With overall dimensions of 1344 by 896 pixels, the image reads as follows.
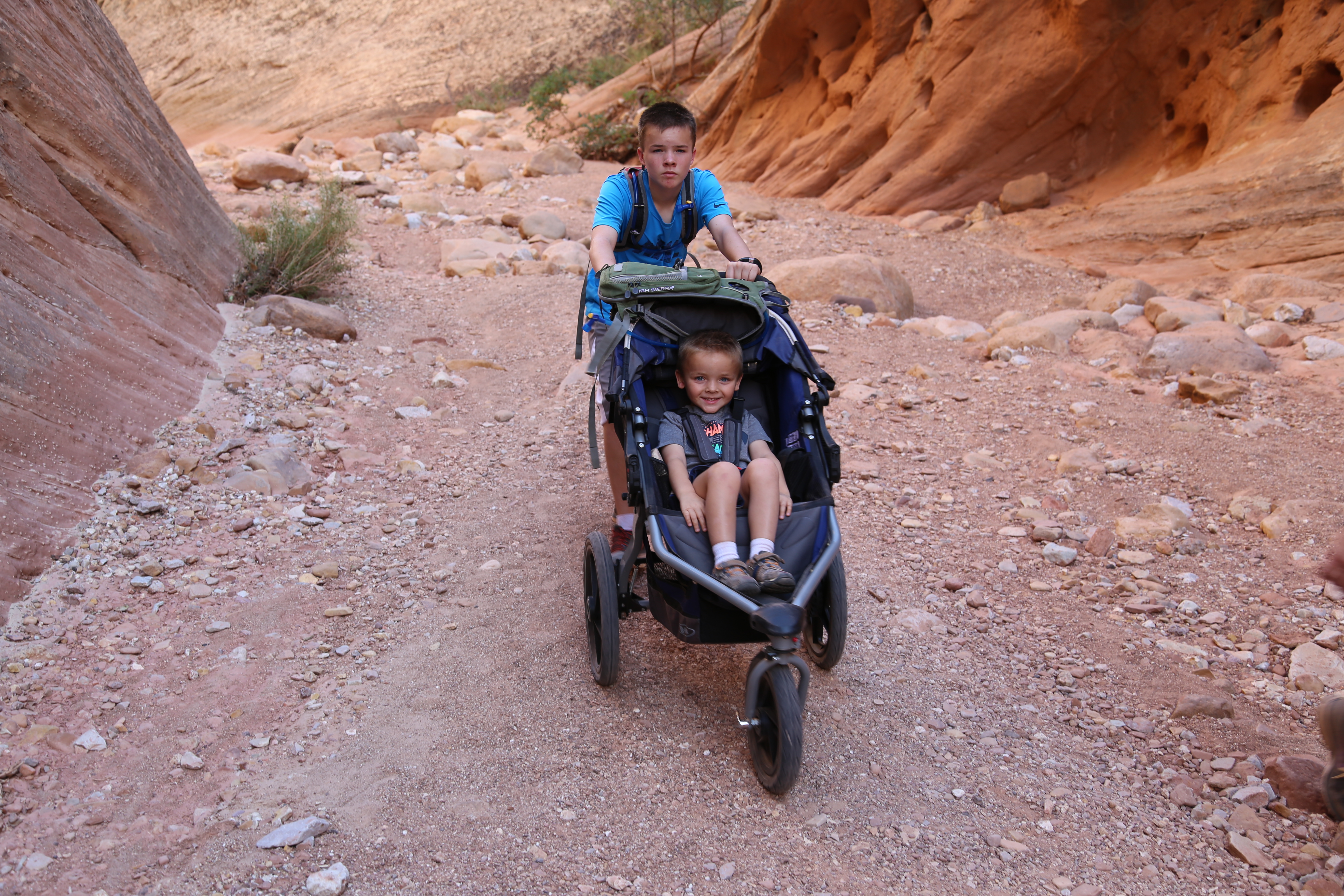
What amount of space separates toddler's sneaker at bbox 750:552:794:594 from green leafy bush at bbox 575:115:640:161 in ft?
45.3

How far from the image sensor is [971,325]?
8016 mm

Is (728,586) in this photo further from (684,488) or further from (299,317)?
(299,317)

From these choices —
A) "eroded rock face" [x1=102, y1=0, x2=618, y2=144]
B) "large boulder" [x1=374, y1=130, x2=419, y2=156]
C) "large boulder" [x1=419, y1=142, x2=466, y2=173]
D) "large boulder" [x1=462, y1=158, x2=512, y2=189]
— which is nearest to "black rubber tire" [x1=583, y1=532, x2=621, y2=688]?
"large boulder" [x1=462, y1=158, x2=512, y2=189]

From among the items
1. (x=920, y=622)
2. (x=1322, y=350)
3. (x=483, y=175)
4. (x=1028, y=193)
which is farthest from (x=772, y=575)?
(x=483, y=175)

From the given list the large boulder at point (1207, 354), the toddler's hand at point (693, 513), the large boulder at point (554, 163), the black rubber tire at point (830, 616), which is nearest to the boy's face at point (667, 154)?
the toddler's hand at point (693, 513)

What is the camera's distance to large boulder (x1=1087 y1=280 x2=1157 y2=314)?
816 cm

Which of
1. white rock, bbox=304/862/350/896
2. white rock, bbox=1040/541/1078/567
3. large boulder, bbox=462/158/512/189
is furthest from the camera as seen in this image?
large boulder, bbox=462/158/512/189

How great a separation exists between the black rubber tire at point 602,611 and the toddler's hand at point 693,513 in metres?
0.40

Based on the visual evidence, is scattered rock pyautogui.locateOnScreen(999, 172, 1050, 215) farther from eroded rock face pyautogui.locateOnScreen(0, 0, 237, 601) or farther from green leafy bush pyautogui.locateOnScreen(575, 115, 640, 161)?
eroded rock face pyautogui.locateOnScreen(0, 0, 237, 601)

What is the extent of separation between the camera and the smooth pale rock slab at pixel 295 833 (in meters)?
2.68

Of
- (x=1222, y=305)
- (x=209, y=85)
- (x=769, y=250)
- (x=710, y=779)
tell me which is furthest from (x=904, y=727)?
(x=209, y=85)

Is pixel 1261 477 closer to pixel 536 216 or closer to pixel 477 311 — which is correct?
pixel 477 311

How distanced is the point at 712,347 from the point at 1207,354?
4807mm

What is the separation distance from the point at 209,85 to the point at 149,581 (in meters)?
22.8
